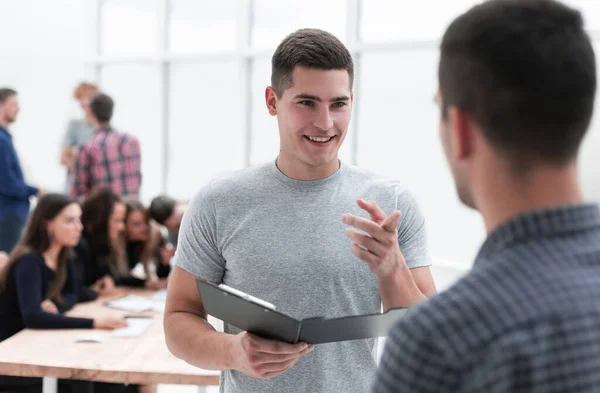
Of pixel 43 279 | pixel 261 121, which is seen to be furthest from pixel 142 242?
pixel 261 121

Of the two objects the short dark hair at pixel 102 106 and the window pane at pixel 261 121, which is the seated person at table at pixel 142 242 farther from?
the window pane at pixel 261 121

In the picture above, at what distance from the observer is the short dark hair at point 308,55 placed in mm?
1745

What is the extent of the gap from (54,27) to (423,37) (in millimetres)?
5187

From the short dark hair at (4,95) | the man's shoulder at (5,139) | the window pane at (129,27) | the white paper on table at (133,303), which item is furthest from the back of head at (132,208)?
the window pane at (129,27)

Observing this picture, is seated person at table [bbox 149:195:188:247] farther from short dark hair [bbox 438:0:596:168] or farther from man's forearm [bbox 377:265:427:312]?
short dark hair [bbox 438:0:596:168]

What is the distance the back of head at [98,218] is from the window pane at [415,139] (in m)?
2.06

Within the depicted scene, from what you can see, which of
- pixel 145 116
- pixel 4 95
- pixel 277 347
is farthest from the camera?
pixel 145 116

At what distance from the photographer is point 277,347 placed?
56.2 inches

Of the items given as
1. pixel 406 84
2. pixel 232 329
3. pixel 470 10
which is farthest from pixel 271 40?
pixel 470 10

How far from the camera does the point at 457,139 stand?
0.83m

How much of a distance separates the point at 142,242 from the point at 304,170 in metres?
3.26

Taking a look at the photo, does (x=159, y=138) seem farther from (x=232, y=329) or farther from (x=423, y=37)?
(x=232, y=329)

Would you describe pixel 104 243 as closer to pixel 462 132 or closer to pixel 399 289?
pixel 399 289

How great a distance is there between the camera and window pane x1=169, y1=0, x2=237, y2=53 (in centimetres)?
744
